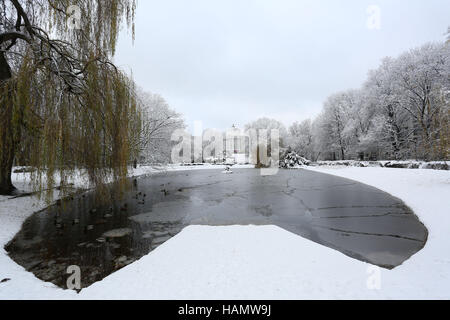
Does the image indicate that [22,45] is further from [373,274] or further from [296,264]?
[373,274]

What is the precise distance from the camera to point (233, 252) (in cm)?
385

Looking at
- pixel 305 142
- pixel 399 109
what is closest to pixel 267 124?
pixel 305 142

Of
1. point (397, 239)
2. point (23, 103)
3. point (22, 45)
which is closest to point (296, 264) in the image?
point (397, 239)

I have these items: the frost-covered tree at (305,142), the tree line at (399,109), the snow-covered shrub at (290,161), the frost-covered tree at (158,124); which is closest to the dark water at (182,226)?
the tree line at (399,109)

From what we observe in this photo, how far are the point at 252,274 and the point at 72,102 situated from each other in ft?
16.5

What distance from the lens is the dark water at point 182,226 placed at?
3.82 meters

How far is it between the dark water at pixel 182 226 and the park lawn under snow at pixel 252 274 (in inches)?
13.9

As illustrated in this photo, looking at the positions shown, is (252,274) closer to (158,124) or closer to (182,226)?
(182,226)

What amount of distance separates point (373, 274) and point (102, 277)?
4.22 meters

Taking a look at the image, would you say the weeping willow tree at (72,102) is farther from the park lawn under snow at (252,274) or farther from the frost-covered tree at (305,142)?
the frost-covered tree at (305,142)

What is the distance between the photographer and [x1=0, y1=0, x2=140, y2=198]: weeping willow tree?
3967 millimetres

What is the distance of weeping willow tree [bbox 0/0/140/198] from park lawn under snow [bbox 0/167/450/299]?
213 cm

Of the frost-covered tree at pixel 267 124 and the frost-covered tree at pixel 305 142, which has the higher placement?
the frost-covered tree at pixel 267 124

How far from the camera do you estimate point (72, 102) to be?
14.5ft
